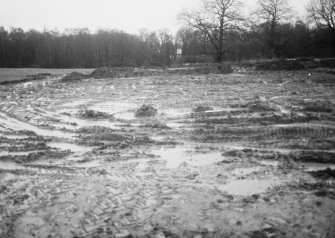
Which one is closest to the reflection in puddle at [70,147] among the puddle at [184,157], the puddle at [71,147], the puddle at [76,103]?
the puddle at [71,147]

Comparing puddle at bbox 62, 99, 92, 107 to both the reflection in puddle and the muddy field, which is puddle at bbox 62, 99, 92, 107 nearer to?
the muddy field

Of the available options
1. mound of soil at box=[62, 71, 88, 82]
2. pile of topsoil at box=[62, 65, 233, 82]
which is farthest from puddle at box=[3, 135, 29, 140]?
pile of topsoil at box=[62, 65, 233, 82]

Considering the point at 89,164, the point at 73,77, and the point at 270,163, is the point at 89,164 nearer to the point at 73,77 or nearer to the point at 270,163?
the point at 270,163

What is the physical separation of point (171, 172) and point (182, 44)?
5740cm

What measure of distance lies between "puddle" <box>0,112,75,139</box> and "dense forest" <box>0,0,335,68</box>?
22.4m

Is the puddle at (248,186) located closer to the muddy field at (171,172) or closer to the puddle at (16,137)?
the muddy field at (171,172)

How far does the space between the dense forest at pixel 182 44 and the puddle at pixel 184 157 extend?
25.2 meters

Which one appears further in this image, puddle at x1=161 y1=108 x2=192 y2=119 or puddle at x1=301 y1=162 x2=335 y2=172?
puddle at x1=161 y1=108 x2=192 y2=119

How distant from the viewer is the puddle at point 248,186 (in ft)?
14.6

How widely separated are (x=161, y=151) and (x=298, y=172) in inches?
105

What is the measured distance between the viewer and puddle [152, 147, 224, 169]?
5668 mm

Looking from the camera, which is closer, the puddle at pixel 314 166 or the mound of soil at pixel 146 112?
the puddle at pixel 314 166

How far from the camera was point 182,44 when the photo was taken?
60.4 m

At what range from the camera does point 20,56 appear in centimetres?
6191
